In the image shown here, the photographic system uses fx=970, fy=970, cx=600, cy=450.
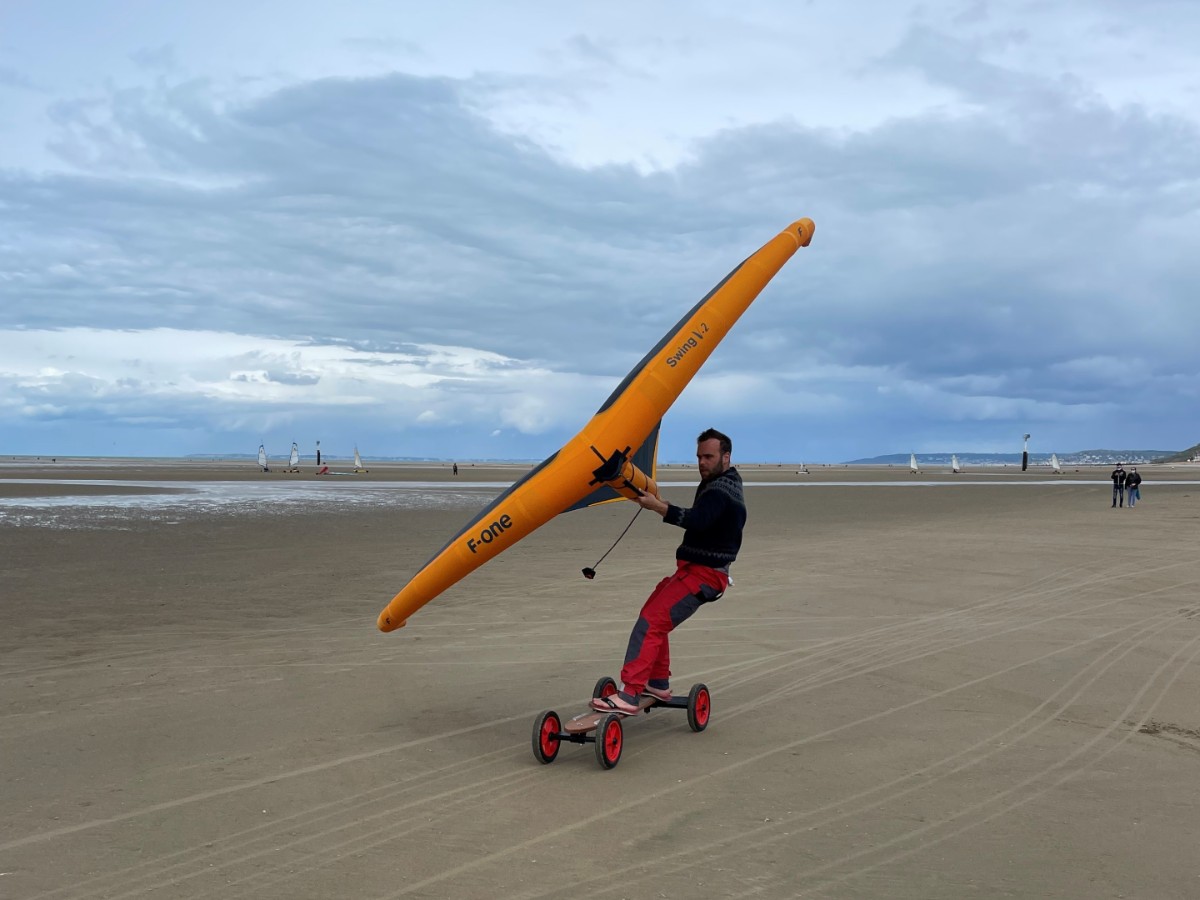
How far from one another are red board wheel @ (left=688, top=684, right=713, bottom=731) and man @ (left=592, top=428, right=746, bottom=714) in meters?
0.48

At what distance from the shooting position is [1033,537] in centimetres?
2292

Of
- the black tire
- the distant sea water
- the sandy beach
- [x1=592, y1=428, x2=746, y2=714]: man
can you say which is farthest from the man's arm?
the distant sea water

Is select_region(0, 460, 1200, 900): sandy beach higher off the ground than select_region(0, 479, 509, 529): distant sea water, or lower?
lower

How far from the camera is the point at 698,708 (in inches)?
288

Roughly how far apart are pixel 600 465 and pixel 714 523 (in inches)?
35.2

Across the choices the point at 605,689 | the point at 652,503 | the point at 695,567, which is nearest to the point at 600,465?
the point at 652,503

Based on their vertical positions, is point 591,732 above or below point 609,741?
below

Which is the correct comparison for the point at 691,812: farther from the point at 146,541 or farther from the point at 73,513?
the point at 73,513

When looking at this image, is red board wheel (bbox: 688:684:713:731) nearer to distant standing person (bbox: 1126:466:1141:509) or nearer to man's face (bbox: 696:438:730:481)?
man's face (bbox: 696:438:730:481)

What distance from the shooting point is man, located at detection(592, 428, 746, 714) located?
6.79 meters

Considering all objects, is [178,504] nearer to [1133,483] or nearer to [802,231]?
[802,231]

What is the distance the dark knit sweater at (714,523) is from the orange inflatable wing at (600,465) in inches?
16.2

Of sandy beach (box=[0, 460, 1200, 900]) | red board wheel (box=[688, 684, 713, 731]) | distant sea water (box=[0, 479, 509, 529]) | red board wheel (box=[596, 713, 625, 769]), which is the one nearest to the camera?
sandy beach (box=[0, 460, 1200, 900])

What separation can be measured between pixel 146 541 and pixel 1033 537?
20.0 metres
